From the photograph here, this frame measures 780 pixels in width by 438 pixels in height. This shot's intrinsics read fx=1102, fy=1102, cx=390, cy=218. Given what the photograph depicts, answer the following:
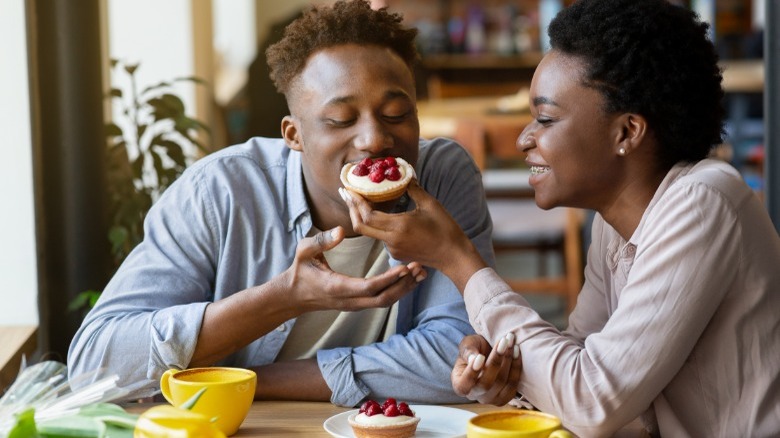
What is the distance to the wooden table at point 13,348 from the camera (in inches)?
80.1

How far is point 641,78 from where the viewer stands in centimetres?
170

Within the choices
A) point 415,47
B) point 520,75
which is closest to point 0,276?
point 415,47

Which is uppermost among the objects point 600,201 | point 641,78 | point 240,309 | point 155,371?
point 641,78

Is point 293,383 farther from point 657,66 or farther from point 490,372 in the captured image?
point 657,66

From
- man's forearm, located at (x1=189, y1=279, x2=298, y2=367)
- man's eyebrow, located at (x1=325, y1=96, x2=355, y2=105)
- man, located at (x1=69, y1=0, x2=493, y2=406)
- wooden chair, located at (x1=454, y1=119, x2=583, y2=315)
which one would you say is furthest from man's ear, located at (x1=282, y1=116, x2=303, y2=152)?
wooden chair, located at (x1=454, y1=119, x2=583, y2=315)

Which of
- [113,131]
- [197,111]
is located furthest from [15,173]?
[197,111]

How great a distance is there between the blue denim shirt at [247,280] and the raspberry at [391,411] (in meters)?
0.29

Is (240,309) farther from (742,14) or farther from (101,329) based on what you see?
(742,14)

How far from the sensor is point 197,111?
555cm

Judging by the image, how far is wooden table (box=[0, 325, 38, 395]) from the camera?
2035 millimetres

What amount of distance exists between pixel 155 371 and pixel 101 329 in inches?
5.0

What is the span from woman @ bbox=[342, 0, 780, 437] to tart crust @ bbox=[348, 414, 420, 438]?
0.42 ft

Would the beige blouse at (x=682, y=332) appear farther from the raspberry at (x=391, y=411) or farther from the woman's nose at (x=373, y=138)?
the woman's nose at (x=373, y=138)

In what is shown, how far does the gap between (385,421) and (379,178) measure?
1.49 feet
